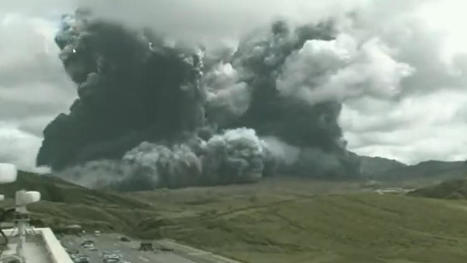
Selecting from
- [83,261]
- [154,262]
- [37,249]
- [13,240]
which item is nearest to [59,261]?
[37,249]

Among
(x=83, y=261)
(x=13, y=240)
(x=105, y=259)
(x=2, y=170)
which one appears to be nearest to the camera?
(x=2, y=170)

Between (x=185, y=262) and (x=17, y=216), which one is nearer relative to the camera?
(x=17, y=216)

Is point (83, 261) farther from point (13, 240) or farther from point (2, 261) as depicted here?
point (2, 261)

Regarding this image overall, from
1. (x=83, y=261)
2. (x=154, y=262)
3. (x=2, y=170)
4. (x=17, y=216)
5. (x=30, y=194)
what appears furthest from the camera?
(x=154, y=262)

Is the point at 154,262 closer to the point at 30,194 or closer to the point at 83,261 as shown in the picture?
the point at 83,261

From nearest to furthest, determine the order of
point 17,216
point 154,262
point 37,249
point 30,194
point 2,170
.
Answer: point 2,170
point 30,194
point 17,216
point 37,249
point 154,262

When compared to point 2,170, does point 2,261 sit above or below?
below

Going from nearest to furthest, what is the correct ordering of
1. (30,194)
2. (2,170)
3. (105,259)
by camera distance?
1. (2,170)
2. (30,194)
3. (105,259)

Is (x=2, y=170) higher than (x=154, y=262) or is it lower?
higher

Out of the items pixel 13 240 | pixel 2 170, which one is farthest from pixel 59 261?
pixel 13 240
